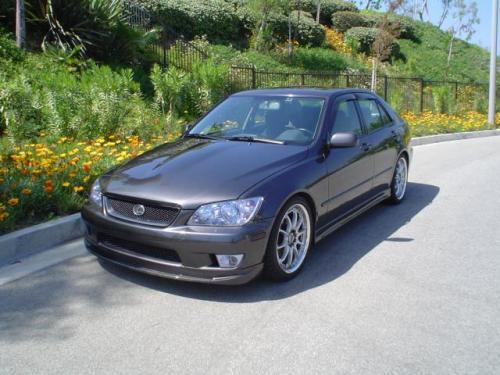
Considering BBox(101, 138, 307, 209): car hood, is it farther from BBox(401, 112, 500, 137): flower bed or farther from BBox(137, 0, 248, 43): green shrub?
BBox(137, 0, 248, 43): green shrub

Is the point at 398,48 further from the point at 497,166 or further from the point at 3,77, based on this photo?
the point at 3,77

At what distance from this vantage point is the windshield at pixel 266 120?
4988 mm

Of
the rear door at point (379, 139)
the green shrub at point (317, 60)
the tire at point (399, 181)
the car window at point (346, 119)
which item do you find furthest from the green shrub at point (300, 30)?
the car window at point (346, 119)

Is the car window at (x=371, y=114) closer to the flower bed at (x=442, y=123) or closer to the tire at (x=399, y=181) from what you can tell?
the tire at (x=399, y=181)

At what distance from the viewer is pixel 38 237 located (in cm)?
480

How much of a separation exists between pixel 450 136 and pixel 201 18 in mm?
10861

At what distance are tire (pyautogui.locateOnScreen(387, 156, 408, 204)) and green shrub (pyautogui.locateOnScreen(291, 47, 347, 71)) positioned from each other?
603 inches

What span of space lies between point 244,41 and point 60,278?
19.6 metres

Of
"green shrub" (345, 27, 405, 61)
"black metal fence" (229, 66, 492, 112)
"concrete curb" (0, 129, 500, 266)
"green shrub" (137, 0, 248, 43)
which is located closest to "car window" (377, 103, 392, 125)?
"concrete curb" (0, 129, 500, 266)

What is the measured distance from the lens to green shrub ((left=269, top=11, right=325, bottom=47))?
78.3ft

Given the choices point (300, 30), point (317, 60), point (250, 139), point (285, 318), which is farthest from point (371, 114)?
point (300, 30)

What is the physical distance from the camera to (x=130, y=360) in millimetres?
3111

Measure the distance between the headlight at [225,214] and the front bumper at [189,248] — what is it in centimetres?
4

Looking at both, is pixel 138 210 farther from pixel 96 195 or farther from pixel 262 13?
pixel 262 13
